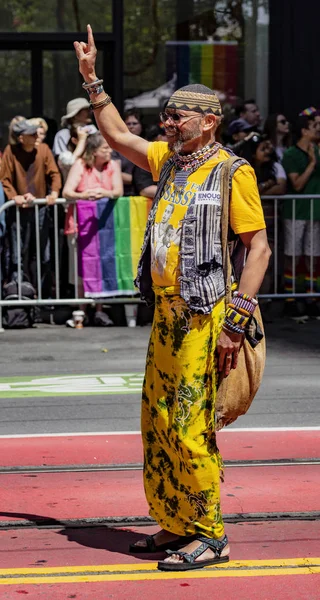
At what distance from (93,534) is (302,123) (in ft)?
33.1

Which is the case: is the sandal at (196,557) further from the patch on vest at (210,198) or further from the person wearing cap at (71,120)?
the person wearing cap at (71,120)

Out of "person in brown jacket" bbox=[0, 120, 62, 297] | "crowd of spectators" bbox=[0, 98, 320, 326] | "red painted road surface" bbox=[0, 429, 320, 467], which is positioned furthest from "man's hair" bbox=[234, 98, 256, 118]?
"red painted road surface" bbox=[0, 429, 320, 467]

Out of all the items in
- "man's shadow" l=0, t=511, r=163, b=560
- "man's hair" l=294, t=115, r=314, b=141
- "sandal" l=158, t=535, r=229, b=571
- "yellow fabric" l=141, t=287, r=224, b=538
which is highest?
"man's hair" l=294, t=115, r=314, b=141

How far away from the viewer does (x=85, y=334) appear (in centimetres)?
1217

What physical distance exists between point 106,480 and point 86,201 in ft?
19.8

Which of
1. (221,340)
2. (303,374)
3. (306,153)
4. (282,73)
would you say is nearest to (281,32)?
(282,73)

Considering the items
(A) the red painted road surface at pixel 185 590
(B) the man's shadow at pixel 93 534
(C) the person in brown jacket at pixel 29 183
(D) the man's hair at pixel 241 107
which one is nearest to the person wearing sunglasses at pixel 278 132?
(D) the man's hair at pixel 241 107

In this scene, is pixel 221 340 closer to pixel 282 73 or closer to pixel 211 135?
pixel 211 135

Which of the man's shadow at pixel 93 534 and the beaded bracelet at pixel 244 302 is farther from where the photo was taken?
the man's shadow at pixel 93 534

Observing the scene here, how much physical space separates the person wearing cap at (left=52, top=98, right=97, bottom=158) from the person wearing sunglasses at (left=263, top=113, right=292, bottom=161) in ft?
7.31

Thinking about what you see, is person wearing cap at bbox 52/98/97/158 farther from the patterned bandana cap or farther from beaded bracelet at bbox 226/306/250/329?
beaded bracelet at bbox 226/306/250/329

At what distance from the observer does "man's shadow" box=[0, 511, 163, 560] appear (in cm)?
564

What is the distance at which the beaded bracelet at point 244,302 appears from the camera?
5031 mm

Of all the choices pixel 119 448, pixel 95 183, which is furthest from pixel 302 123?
pixel 119 448
